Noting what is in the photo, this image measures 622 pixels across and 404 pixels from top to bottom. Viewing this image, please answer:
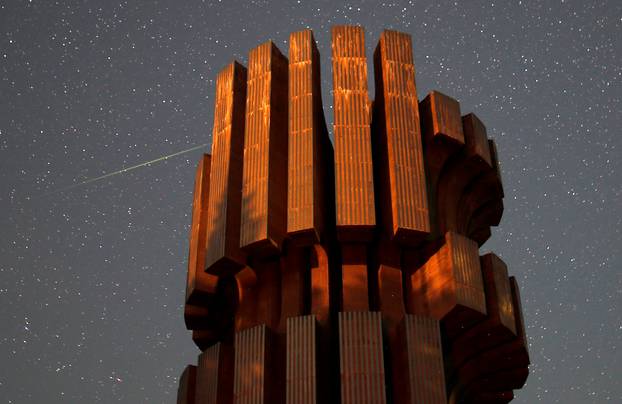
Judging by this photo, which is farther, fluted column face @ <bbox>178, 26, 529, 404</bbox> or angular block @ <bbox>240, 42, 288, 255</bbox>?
angular block @ <bbox>240, 42, 288, 255</bbox>

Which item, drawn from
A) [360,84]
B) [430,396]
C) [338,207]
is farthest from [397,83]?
[430,396]

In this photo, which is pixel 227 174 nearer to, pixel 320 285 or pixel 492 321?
pixel 320 285

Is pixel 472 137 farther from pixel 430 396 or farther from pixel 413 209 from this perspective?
pixel 430 396

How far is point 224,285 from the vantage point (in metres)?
31.6

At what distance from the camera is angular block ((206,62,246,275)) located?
29.3 meters

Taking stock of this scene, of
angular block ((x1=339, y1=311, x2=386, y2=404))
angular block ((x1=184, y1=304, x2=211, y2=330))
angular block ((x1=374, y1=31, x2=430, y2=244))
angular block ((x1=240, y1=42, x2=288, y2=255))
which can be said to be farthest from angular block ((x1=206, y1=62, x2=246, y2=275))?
angular block ((x1=374, y1=31, x2=430, y2=244))

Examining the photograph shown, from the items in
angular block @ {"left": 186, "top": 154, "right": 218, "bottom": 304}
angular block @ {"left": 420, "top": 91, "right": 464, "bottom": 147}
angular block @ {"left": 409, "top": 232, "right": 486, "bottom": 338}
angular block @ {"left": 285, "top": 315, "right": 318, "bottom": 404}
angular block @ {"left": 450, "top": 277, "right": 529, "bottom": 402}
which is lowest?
angular block @ {"left": 285, "top": 315, "right": 318, "bottom": 404}

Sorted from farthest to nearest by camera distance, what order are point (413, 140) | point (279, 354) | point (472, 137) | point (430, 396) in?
point (472, 137) < point (413, 140) < point (279, 354) < point (430, 396)

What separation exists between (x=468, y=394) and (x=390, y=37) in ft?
47.2

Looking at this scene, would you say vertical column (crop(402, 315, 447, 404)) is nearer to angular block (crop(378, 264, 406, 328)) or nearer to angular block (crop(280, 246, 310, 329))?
angular block (crop(378, 264, 406, 328))

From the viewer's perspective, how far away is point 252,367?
27125 mm

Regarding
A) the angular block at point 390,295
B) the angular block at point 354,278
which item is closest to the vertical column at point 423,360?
the angular block at point 390,295

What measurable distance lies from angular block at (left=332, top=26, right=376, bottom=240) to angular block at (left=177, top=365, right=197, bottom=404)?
826 centimetres

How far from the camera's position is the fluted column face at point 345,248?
26891mm
